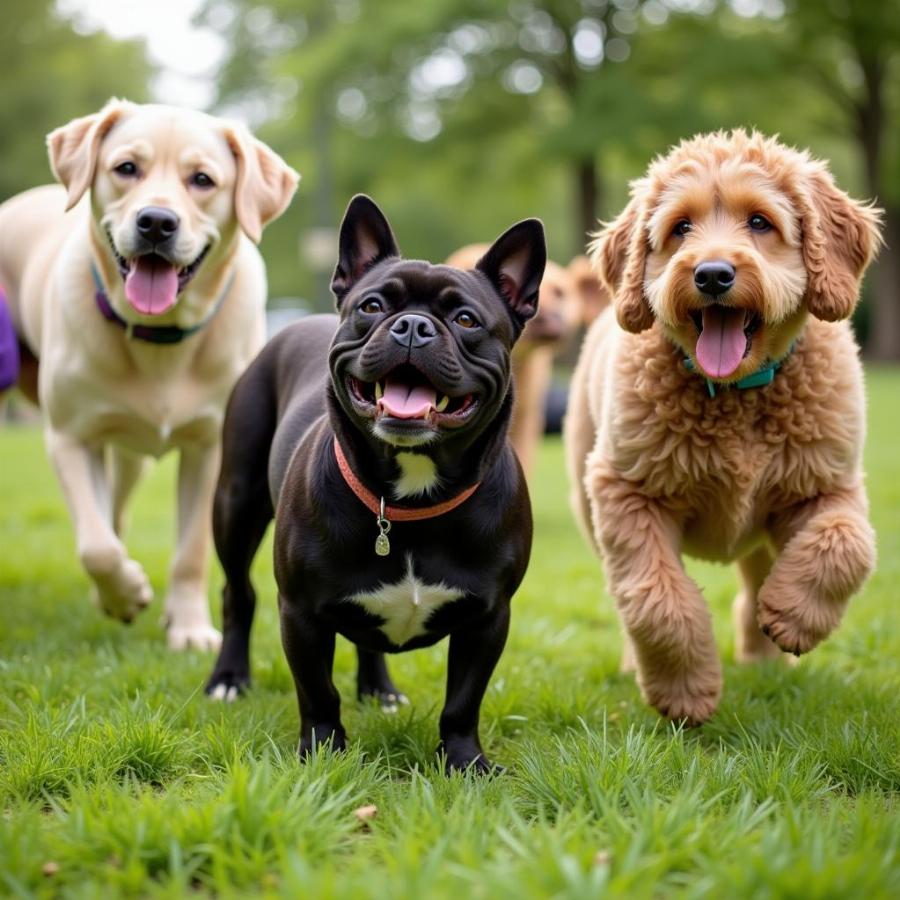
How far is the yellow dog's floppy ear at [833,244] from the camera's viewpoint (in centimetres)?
400

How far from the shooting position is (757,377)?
163 inches

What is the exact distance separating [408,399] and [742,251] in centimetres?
125

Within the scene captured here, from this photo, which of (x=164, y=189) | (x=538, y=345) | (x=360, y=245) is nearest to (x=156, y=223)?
(x=164, y=189)

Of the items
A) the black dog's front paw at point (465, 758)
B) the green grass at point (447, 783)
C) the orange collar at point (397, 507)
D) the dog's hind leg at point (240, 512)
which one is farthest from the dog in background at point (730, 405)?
the dog's hind leg at point (240, 512)

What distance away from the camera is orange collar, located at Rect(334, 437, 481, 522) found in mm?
3525

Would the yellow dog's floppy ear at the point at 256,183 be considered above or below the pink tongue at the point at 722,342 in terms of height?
above

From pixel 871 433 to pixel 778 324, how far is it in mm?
12097

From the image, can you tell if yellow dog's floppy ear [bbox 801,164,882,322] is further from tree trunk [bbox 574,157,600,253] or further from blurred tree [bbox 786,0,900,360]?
blurred tree [bbox 786,0,900,360]

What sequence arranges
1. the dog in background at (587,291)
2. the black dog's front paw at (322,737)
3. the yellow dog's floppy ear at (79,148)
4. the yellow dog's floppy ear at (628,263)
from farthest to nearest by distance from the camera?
1. the dog in background at (587,291)
2. the yellow dog's floppy ear at (79,148)
3. the yellow dog's floppy ear at (628,263)
4. the black dog's front paw at (322,737)

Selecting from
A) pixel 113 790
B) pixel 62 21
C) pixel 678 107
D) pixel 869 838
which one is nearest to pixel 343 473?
pixel 113 790

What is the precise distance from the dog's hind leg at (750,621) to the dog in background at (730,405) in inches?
22.2

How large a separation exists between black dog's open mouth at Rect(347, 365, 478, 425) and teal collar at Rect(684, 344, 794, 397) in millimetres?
1088

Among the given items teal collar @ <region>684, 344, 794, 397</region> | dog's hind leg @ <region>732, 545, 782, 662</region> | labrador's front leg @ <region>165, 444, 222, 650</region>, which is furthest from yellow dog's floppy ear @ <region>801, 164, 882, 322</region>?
labrador's front leg @ <region>165, 444, 222, 650</region>

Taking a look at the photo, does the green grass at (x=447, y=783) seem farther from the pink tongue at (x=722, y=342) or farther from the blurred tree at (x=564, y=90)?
the blurred tree at (x=564, y=90)
